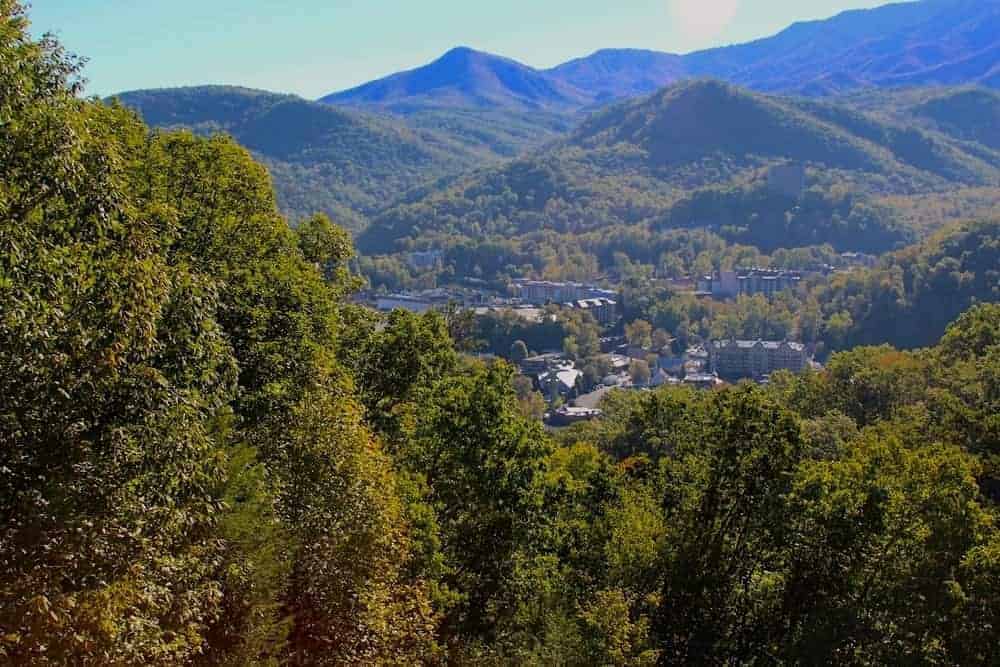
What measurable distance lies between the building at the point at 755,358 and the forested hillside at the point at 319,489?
319 ft

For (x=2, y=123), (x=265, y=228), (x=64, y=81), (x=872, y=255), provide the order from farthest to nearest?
(x=872, y=255)
(x=265, y=228)
(x=64, y=81)
(x=2, y=123)

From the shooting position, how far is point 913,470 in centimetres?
1880

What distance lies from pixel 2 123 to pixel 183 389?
3.06 m

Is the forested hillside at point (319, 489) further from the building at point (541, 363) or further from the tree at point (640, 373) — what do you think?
the tree at point (640, 373)

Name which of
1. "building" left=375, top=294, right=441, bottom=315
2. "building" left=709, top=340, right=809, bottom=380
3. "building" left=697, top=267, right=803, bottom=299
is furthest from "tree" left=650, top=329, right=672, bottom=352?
"building" left=375, top=294, right=441, bottom=315

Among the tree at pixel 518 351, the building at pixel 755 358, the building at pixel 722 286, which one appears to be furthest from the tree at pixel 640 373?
the building at pixel 722 286

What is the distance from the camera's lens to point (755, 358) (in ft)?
398

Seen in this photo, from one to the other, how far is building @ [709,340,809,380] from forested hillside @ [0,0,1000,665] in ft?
319

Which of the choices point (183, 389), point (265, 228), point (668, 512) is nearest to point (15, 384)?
point (183, 389)

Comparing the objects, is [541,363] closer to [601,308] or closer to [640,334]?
[640,334]

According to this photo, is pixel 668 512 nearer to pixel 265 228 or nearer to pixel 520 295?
pixel 265 228

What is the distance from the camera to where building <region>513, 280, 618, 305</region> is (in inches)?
6447

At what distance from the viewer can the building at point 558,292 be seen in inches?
6447

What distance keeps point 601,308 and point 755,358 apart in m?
36.4
